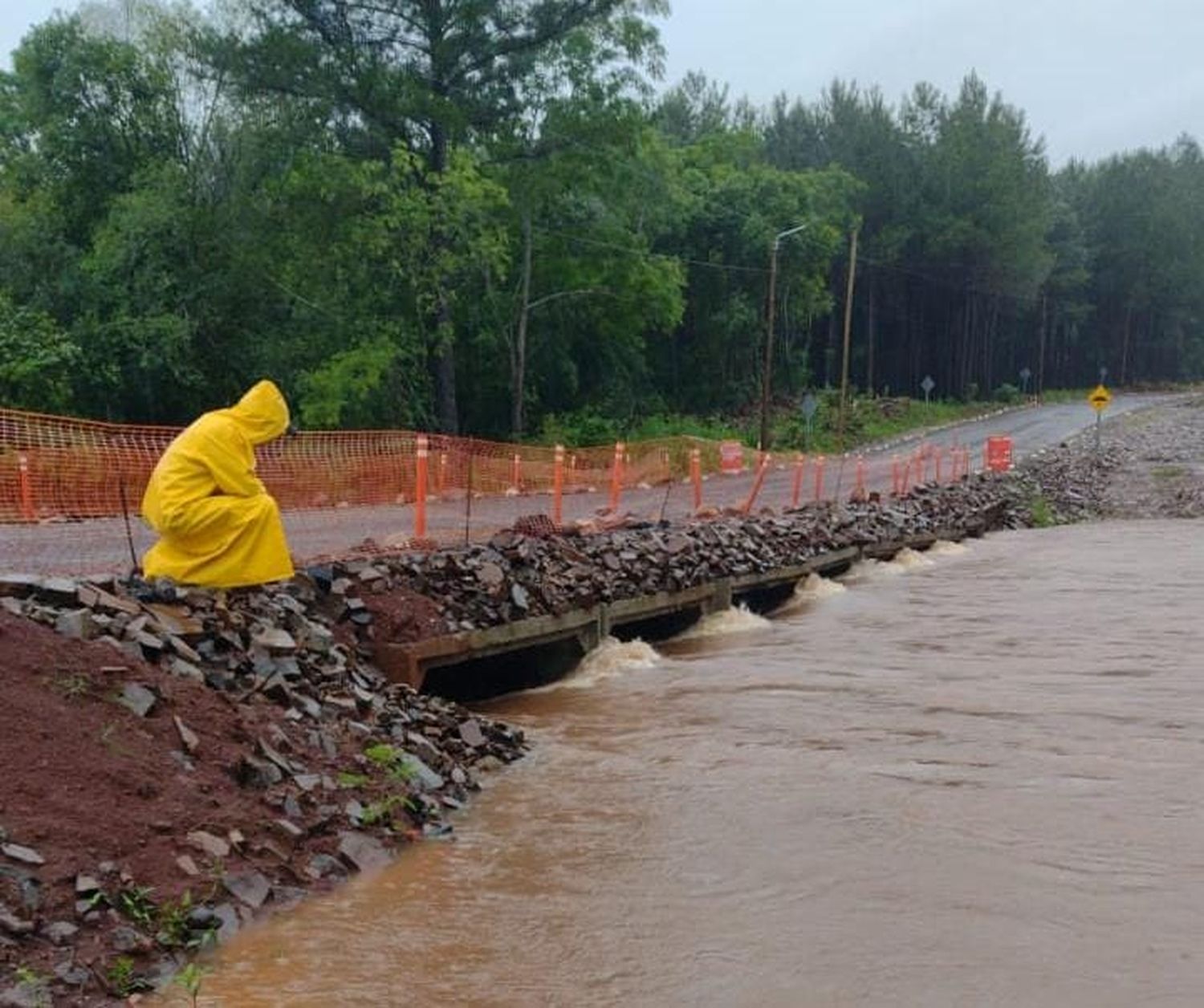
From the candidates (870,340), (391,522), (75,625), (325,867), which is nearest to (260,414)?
(75,625)

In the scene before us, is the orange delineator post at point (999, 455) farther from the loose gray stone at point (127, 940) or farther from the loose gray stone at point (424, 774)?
the loose gray stone at point (127, 940)

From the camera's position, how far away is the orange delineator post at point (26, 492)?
1471 cm

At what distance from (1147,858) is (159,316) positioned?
3056 centimetres

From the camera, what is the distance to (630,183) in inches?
1396

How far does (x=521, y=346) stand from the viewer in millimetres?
36031

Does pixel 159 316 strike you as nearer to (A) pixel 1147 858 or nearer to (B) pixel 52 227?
(B) pixel 52 227

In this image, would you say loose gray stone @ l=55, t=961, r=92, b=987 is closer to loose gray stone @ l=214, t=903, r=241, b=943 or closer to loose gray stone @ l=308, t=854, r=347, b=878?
loose gray stone @ l=214, t=903, r=241, b=943

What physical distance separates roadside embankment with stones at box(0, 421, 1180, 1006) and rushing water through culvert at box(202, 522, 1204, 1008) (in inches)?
12.6

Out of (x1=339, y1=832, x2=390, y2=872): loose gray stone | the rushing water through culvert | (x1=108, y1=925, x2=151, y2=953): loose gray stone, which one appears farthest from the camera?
(x1=339, y1=832, x2=390, y2=872): loose gray stone

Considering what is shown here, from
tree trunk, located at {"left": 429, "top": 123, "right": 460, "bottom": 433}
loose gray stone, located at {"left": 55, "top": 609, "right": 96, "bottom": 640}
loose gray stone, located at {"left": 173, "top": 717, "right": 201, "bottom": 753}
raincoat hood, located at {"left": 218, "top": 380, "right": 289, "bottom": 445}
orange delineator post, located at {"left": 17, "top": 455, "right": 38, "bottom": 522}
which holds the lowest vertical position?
loose gray stone, located at {"left": 173, "top": 717, "right": 201, "bottom": 753}

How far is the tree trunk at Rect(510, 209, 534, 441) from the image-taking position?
35594mm

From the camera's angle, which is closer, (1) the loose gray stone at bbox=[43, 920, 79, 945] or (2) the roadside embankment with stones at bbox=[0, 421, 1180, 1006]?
(1) the loose gray stone at bbox=[43, 920, 79, 945]

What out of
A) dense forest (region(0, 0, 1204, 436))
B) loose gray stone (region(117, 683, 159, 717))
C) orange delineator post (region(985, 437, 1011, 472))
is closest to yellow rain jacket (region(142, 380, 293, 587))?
loose gray stone (region(117, 683, 159, 717))

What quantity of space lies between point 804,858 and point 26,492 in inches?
453
